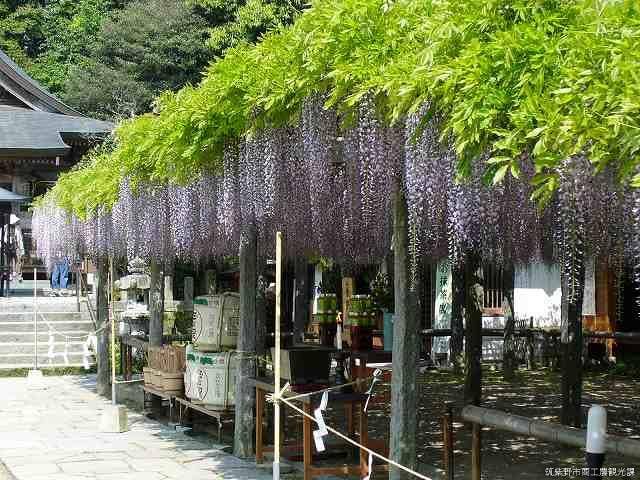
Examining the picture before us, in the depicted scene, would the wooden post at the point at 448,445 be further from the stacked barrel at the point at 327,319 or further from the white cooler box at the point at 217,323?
the stacked barrel at the point at 327,319

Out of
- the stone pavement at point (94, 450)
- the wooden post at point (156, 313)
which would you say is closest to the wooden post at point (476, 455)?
the stone pavement at point (94, 450)

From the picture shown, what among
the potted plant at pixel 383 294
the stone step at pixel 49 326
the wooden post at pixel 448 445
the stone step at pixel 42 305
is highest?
the potted plant at pixel 383 294

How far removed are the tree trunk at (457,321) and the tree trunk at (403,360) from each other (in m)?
7.68

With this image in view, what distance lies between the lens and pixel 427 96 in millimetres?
4277

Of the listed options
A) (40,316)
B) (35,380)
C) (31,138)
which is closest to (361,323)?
(35,380)

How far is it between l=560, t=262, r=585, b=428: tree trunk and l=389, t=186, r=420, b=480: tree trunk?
3396mm

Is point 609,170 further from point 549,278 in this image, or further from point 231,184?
point 549,278

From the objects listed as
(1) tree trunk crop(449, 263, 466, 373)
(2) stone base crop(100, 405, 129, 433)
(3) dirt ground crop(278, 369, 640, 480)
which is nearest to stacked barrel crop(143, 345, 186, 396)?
(2) stone base crop(100, 405, 129, 433)

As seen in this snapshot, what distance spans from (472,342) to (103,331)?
5.20 meters

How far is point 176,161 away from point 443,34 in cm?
331

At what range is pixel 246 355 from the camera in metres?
7.91

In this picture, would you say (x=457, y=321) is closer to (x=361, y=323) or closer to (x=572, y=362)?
(x=361, y=323)

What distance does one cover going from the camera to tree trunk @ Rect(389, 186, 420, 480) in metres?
5.45

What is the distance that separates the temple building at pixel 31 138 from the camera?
2136 centimetres
